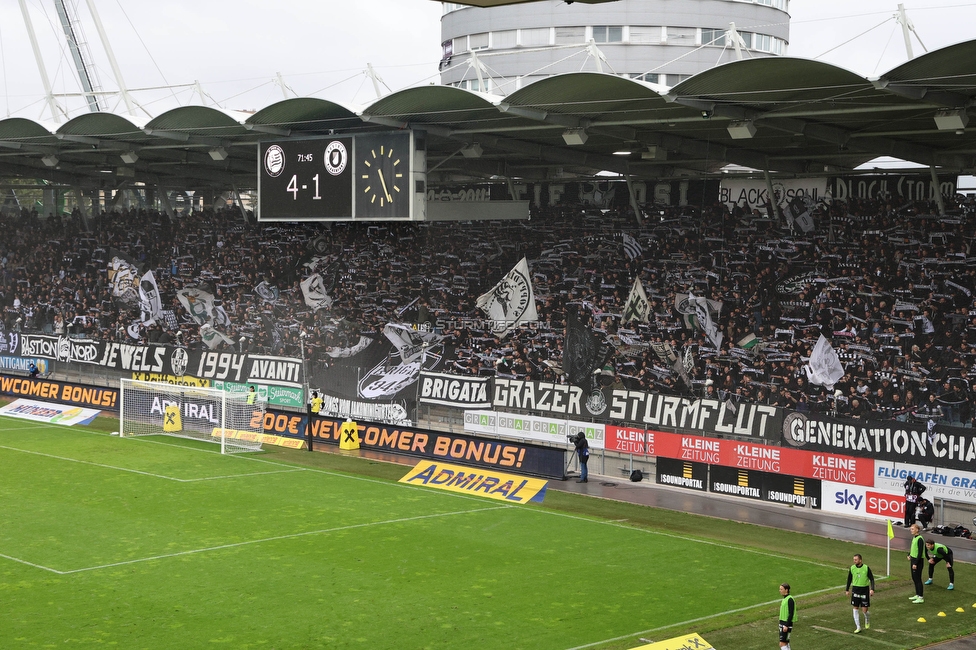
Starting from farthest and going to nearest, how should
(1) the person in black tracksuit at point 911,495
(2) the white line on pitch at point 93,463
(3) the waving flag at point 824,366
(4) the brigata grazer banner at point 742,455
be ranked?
(3) the waving flag at point 824,366 → (2) the white line on pitch at point 93,463 → (4) the brigata grazer banner at point 742,455 → (1) the person in black tracksuit at point 911,495

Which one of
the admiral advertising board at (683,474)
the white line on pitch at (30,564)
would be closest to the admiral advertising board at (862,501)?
the admiral advertising board at (683,474)

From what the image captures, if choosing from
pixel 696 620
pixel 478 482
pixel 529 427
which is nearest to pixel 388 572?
pixel 696 620

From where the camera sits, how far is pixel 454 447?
2828cm

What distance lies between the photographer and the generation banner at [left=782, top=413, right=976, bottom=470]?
2097cm

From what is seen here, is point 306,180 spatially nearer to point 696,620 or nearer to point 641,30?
point 696,620

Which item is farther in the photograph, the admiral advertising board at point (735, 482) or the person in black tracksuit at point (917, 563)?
the admiral advertising board at point (735, 482)

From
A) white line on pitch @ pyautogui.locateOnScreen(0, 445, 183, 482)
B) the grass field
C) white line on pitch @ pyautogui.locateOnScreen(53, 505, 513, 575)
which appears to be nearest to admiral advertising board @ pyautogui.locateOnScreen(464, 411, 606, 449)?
the grass field

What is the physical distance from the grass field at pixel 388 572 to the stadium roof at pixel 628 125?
8708 mm

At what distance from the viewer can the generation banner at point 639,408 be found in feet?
79.3

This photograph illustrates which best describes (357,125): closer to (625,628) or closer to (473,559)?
(473,559)

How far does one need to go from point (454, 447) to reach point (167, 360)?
14.2m

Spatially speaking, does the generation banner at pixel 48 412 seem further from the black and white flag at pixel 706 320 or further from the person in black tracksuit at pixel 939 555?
the person in black tracksuit at pixel 939 555

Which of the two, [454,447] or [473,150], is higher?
[473,150]

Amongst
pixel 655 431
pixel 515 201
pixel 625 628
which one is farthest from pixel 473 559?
pixel 515 201
